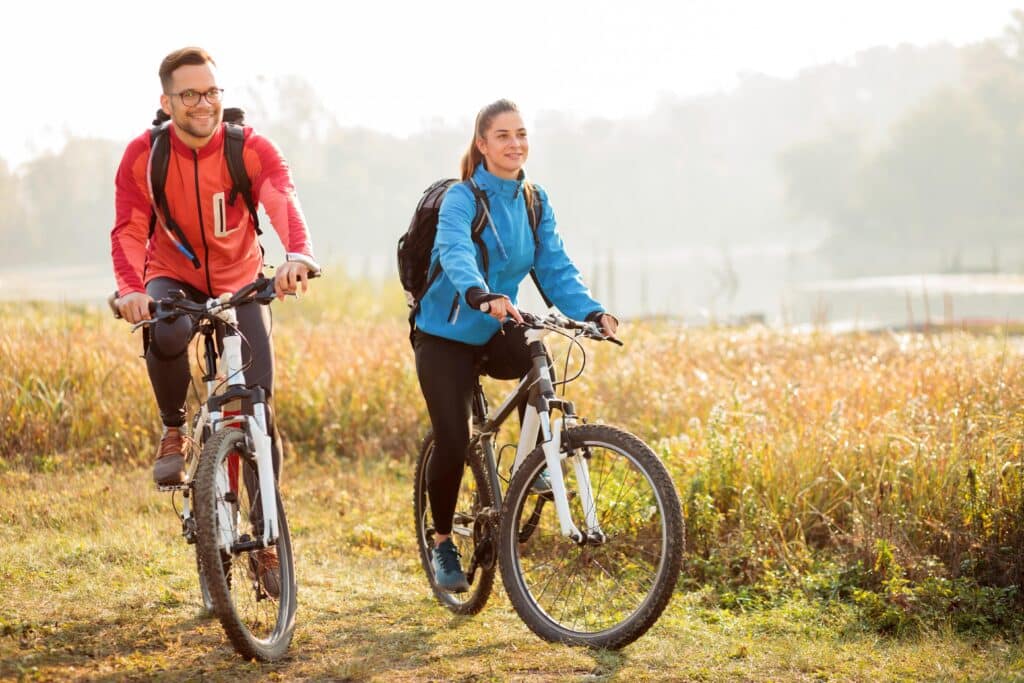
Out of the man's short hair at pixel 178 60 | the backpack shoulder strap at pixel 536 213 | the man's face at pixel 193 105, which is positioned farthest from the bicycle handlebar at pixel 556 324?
the man's short hair at pixel 178 60

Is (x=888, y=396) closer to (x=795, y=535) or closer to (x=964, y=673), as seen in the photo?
(x=795, y=535)

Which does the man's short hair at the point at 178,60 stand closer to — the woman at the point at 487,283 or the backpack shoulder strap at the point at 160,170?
the backpack shoulder strap at the point at 160,170

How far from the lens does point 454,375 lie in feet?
14.7

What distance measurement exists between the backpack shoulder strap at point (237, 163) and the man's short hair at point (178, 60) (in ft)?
0.98

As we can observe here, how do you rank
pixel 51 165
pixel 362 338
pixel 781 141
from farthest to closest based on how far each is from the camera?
pixel 781 141 < pixel 51 165 < pixel 362 338

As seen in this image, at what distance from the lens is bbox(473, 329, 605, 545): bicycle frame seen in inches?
163

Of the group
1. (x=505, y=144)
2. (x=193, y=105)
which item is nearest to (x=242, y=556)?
(x=193, y=105)

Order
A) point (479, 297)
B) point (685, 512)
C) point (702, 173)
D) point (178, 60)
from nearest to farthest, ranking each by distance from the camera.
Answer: point (479, 297) → point (178, 60) → point (685, 512) → point (702, 173)

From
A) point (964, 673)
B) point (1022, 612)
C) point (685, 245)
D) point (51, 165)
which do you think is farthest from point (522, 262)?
point (685, 245)

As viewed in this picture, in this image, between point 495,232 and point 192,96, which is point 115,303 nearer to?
point 192,96

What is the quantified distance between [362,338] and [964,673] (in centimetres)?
871

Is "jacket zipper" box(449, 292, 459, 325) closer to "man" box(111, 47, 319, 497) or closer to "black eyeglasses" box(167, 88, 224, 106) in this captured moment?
"man" box(111, 47, 319, 497)

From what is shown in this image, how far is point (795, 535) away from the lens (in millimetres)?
5965

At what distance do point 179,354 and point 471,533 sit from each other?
4.53 ft
